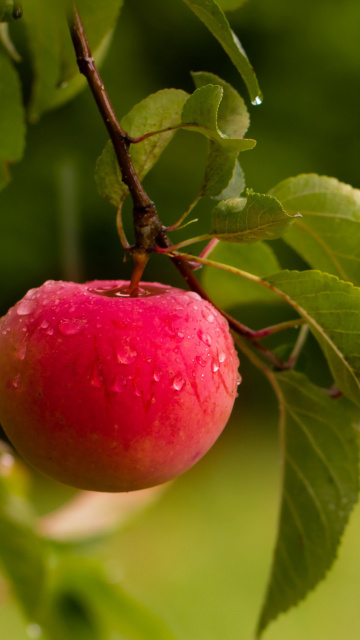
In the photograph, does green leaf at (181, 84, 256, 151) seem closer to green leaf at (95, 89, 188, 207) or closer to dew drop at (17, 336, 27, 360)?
green leaf at (95, 89, 188, 207)

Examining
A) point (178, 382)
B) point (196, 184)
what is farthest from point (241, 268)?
point (196, 184)

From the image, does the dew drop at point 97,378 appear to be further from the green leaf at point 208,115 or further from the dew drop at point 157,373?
the green leaf at point 208,115

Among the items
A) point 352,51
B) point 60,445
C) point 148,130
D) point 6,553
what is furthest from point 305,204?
point 352,51

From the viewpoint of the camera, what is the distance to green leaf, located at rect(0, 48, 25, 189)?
1.60 ft

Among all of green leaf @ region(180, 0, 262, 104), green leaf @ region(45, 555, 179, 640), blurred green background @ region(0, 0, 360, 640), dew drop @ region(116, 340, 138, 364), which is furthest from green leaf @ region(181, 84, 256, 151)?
blurred green background @ region(0, 0, 360, 640)

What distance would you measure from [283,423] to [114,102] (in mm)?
2177

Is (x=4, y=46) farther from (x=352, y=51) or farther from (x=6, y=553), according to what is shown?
(x=352, y=51)

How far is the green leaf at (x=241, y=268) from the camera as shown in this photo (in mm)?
536

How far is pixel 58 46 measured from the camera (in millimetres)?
503

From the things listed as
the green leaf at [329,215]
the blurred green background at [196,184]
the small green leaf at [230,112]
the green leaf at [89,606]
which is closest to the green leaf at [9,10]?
the small green leaf at [230,112]

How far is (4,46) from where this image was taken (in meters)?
0.54

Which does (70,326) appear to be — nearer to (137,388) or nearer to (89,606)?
(137,388)

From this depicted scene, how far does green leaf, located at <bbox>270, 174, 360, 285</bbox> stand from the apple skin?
15 cm

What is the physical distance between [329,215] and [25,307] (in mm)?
241
